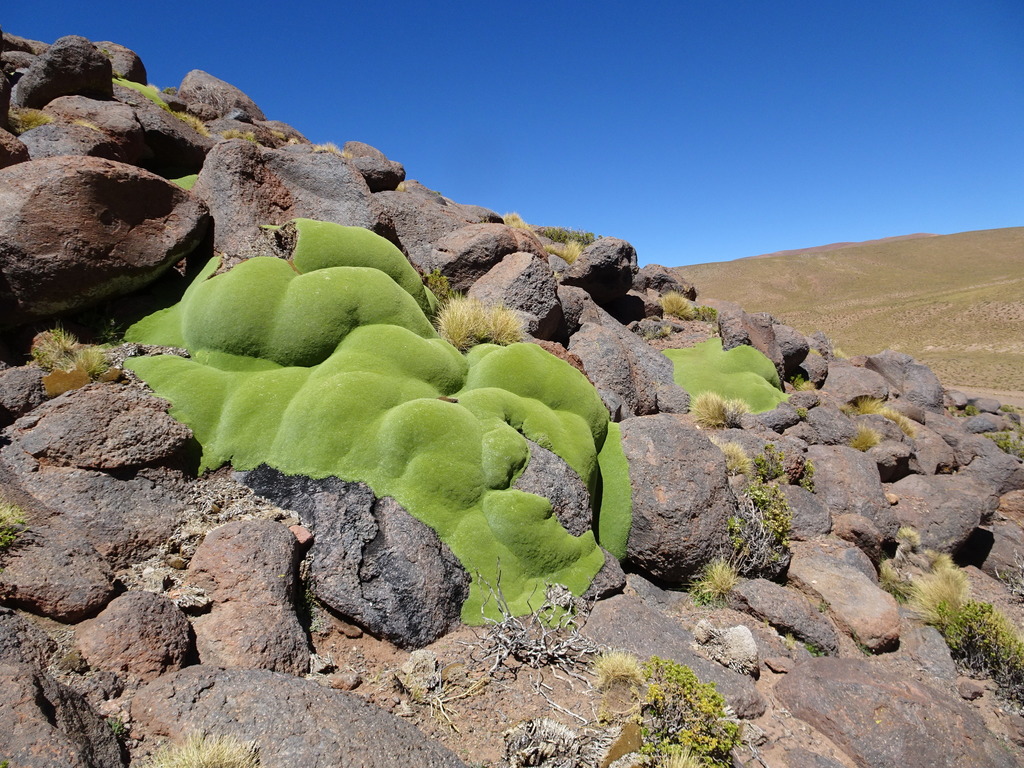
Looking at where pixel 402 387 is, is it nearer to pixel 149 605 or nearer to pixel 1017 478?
pixel 149 605

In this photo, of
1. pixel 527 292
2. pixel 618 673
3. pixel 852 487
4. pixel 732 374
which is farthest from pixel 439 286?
pixel 852 487

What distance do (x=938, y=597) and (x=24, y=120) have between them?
63.6 feet

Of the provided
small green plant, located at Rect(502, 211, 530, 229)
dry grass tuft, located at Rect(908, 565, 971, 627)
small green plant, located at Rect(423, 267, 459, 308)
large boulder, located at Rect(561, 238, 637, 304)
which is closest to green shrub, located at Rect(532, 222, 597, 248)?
small green plant, located at Rect(502, 211, 530, 229)

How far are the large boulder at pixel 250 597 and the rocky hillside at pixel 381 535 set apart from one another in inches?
1.2

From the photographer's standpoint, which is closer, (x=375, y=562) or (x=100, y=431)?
(x=375, y=562)

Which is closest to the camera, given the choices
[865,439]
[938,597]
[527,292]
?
[938,597]

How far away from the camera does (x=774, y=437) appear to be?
11.5 m

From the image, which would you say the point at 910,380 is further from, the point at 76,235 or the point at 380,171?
the point at 76,235

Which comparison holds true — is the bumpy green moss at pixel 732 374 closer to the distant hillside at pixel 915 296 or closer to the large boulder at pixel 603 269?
the large boulder at pixel 603 269

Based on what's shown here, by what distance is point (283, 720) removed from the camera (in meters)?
3.65

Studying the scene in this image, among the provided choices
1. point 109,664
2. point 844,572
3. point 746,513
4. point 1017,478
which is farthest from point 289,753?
point 1017,478

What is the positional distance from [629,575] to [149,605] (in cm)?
583

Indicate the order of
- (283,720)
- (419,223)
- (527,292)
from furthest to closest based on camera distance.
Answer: (419,223) → (527,292) → (283,720)

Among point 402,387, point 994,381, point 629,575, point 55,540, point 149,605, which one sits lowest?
point 994,381
